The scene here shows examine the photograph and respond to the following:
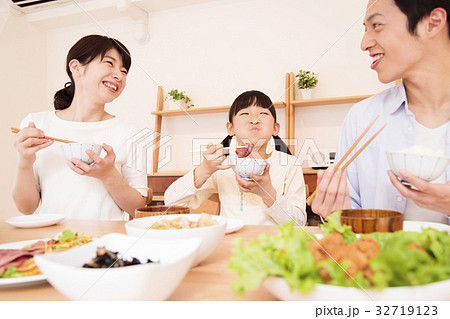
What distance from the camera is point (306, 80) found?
417mm

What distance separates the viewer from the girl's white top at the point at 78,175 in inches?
19.4

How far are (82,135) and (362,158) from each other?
1.55ft

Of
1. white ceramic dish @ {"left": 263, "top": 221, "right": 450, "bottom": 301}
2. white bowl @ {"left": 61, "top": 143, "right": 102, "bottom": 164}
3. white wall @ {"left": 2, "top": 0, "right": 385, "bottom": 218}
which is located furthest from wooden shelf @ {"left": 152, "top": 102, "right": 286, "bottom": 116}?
white ceramic dish @ {"left": 263, "top": 221, "right": 450, "bottom": 301}

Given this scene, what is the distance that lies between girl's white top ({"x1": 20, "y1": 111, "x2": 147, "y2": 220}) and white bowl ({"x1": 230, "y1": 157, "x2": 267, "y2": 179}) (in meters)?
0.22

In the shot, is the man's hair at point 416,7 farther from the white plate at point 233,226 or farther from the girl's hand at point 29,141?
the girl's hand at point 29,141

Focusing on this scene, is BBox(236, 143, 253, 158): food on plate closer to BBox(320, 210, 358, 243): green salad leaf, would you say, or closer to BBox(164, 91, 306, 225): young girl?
BBox(164, 91, 306, 225): young girl

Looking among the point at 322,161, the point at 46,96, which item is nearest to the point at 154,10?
the point at 46,96

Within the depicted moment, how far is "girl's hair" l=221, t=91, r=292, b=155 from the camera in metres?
0.40

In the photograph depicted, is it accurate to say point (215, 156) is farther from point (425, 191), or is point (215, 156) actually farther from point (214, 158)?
point (425, 191)

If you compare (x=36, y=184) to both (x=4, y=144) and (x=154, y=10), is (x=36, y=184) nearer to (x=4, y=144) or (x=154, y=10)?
(x=4, y=144)

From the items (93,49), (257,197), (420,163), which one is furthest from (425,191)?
(93,49)

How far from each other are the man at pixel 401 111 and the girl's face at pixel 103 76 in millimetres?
319

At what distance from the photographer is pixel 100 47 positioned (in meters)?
0.45

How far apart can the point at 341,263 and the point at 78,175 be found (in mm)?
533
